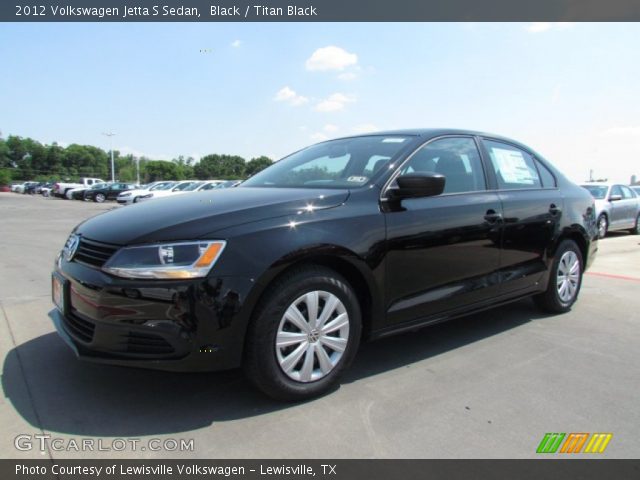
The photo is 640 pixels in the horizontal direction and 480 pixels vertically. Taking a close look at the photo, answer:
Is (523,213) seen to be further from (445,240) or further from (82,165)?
(82,165)

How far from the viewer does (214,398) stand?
2766 millimetres

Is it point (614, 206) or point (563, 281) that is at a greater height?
point (614, 206)

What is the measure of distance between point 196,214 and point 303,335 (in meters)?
0.89

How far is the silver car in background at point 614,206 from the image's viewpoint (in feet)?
39.0

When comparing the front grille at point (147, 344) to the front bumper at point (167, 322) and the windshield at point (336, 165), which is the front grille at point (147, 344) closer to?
the front bumper at point (167, 322)

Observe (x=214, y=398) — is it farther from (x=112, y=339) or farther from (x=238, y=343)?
(x=112, y=339)

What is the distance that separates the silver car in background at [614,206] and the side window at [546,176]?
827 centimetres

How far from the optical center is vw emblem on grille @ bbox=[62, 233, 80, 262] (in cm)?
280

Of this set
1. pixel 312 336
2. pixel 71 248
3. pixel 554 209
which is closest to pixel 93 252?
pixel 71 248

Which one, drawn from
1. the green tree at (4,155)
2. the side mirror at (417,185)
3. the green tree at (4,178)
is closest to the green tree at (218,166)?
the green tree at (4,155)

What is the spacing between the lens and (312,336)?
2.68 meters

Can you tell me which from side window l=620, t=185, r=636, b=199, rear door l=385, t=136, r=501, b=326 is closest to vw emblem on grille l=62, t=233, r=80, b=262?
rear door l=385, t=136, r=501, b=326
